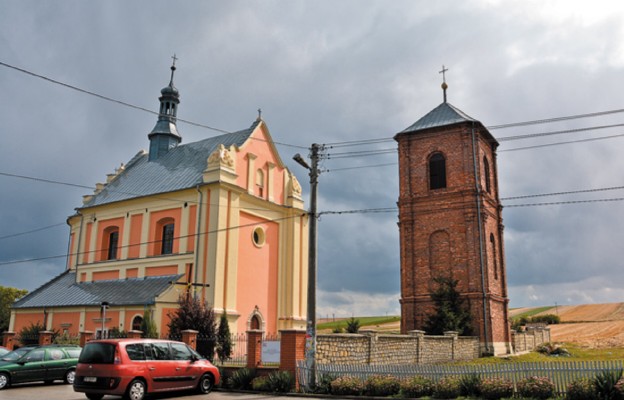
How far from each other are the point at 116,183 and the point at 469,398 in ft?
104

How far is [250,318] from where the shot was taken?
107 ft

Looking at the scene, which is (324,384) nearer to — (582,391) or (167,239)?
(582,391)

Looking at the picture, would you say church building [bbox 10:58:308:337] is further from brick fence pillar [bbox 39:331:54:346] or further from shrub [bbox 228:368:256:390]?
shrub [bbox 228:368:256:390]

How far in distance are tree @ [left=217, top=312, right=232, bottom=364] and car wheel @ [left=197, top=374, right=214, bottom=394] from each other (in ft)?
23.7

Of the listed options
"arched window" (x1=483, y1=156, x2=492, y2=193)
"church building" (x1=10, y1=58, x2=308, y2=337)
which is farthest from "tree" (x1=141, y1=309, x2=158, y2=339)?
"arched window" (x1=483, y1=156, x2=492, y2=193)

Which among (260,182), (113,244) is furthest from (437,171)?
(113,244)

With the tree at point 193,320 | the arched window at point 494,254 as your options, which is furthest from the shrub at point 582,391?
the arched window at point 494,254

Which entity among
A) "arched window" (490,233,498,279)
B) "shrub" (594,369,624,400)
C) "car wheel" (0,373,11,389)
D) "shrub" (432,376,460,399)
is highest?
"arched window" (490,233,498,279)

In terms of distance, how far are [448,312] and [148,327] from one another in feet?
52.6

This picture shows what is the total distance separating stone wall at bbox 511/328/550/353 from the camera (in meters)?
37.2

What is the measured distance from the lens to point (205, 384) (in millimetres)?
16875

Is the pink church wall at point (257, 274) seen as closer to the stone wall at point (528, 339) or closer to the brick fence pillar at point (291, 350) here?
the brick fence pillar at point (291, 350)

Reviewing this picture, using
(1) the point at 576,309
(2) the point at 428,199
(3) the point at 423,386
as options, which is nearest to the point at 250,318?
(2) the point at 428,199

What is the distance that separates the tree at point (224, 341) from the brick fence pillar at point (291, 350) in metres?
7.54
